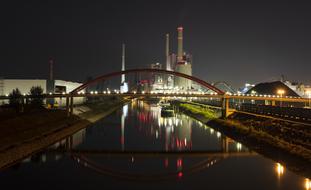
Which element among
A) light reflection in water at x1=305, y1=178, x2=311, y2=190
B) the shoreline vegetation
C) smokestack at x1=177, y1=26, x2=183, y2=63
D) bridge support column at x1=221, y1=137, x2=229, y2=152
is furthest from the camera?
smokestack at x1=177, y1=26, x2=183, y2=63

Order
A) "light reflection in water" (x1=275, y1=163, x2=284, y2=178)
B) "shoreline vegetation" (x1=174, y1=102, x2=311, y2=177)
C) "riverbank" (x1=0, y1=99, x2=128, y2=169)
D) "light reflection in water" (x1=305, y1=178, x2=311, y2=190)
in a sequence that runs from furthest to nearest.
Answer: "riverbank" (x1=0, y1=99, x2=128, y2=169), "shoreline vegetation" (x1=174, y1=102, x2=311, y2=177), "light reflection in water" (x1=275, y1=163, x2=284, y2=178), "light reflection in water" (x1=305, y1=178, x2=311, y2=190)

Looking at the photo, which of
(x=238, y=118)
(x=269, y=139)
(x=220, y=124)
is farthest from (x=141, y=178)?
(x=238, y=118)

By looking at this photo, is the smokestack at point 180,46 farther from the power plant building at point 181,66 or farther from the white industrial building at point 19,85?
the white industrial building at point 19,85

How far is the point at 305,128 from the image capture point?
2408cm

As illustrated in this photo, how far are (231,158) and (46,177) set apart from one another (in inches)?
457

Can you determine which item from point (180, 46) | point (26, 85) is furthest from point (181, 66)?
point (26, 85)

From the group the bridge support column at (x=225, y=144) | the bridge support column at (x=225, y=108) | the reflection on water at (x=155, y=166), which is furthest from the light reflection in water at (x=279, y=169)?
the bridge support column at (x=225, y=108)

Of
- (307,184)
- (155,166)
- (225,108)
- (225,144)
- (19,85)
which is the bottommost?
(155,166)

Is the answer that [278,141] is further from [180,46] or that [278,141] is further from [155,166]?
[180,46]

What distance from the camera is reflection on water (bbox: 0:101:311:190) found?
16.2m

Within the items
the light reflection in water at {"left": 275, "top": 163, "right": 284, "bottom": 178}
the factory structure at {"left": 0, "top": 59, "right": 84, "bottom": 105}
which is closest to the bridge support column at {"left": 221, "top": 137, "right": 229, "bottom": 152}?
the light reflection in water at {"left": 275, "top": 163, "right": 284, "bottom": 178}

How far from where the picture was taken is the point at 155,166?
20.2m

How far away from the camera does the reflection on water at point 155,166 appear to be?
16.2 metres

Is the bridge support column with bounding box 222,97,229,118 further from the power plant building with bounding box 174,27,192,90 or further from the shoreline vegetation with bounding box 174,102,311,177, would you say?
the power plant building with bounding box 174,27,192,90
